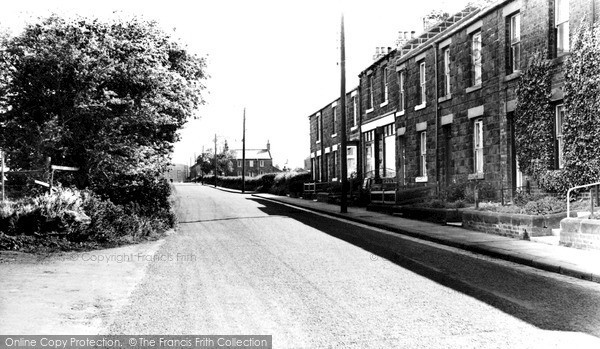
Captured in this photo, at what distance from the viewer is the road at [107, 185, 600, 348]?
567 centimetres

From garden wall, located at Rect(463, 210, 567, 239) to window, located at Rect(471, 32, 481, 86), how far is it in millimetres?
7423

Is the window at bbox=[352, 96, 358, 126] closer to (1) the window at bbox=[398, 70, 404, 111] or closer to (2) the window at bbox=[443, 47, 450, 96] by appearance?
(1) the window at bbox=[398, 70, 404, 111]

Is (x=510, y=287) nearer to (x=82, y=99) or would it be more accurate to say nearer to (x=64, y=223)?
(x=64, y=223)

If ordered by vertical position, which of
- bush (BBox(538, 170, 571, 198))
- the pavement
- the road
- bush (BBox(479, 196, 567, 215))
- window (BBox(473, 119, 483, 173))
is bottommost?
the road

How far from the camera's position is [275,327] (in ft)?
19.5

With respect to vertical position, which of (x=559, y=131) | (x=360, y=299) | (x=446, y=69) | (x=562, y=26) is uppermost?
(x=446, y=69)

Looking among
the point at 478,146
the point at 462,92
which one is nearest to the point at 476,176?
the point at 478,146

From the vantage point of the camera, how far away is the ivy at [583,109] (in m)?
14.3

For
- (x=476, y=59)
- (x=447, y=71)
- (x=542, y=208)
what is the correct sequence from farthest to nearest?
(x=447, y=71) → (x=476, y=59) → (x=542, y=208)

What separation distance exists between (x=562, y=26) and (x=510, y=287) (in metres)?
11.1

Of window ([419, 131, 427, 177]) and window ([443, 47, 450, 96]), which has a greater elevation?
window ([443, 47, 450, 96])

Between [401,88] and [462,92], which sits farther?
[401,88]

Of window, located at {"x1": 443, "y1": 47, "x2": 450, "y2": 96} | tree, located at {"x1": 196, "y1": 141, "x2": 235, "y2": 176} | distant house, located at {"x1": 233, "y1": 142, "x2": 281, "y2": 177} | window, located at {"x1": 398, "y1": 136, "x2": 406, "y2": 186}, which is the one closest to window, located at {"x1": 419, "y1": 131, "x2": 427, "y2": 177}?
window, located at {"x1": 398, "y1": 136, "x2": 406, "y2": 186}

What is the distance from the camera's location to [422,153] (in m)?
25.2
